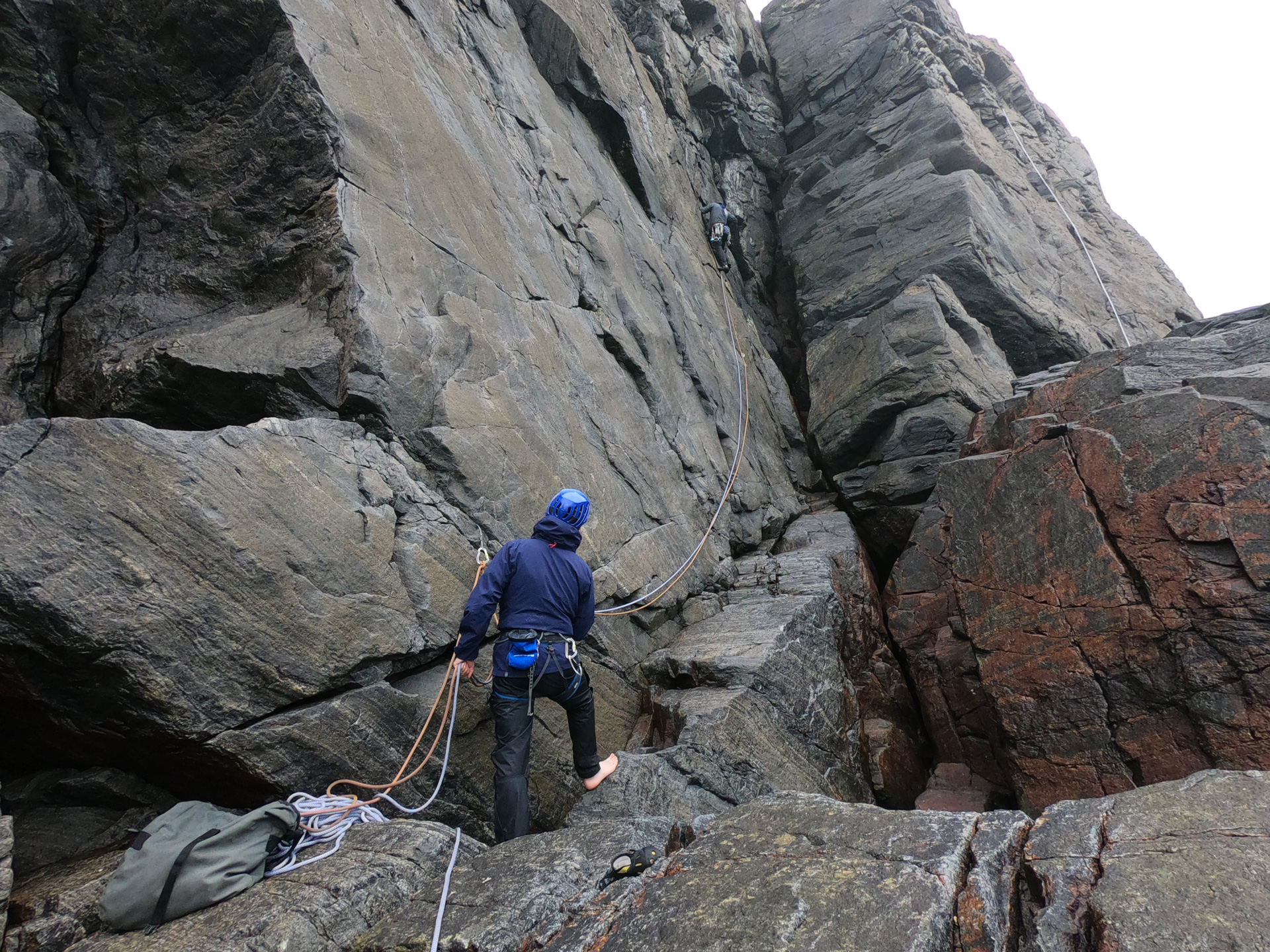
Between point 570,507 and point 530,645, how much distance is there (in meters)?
Result: 1.22

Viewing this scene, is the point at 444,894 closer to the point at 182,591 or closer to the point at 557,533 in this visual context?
the point at 182,591

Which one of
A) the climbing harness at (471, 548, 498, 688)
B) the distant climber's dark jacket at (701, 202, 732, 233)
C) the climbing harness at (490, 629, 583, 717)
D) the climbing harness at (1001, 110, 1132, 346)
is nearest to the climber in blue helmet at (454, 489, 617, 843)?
the climbing harness at (490, 629, 583, 717)

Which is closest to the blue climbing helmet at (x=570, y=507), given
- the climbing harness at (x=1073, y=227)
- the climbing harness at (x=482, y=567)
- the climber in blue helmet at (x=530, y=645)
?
the climber in blue helmet at (x=530, y=645)

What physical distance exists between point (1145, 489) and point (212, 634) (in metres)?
8.89

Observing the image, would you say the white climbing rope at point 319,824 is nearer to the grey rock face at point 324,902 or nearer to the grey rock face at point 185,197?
the grey rock face at point 324,902

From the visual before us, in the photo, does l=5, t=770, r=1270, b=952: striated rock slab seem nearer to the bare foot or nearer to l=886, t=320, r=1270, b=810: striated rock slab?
the bare foot

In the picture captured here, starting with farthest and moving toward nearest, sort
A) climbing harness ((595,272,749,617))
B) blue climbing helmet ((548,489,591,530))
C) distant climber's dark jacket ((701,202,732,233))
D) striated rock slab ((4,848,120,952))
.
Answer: distant climber's dark jacket ((701,202,732,233)) → climbing harness ((595,272,749,617)) → blue climbing helmet ((548,489,591,530)) → striated rock slab ((4,848,120,952))

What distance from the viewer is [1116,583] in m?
7.57

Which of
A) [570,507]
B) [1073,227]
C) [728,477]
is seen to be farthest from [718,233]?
[570,507]

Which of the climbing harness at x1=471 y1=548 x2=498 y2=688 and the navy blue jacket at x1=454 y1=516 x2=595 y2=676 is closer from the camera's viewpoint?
the navy blue jacket at x1=454 y1=516 x2=595 y2=676

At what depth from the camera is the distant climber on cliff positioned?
54.0 feet

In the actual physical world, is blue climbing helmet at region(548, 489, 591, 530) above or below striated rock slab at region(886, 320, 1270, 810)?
above

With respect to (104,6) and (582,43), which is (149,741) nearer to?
(104,6)

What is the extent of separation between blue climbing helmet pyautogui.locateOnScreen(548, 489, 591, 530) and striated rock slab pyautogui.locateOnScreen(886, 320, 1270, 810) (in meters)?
5.33
